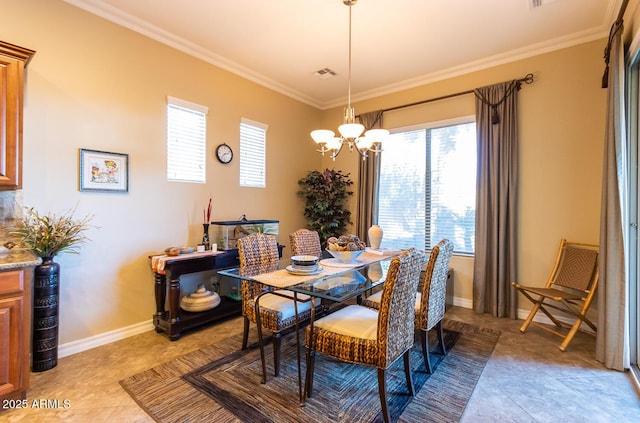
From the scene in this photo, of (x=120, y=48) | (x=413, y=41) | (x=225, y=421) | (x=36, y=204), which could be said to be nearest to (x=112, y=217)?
(x=36, y=204)

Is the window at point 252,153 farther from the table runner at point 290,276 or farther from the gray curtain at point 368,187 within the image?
the table runner at point 290,276

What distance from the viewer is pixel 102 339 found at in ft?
9.29

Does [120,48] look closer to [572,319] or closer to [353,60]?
[353,60]

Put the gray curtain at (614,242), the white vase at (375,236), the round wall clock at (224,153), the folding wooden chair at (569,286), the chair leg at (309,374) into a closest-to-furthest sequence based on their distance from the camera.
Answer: the chair leg at (309,374) → the gray curtain at (614,242) → the folding wooden chair at (569,286) → the white vase at (375,236) → the round wall clock at (224,153)

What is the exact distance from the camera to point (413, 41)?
3299 millimetres

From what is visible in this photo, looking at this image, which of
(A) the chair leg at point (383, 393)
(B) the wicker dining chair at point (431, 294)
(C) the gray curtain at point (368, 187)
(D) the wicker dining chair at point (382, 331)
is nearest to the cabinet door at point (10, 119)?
(D) the wicker dining chair at point (382, 331)

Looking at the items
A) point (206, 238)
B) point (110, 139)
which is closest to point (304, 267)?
point (206, 238)

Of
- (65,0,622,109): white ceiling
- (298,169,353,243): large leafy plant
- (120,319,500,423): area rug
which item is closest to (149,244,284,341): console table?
(120,319,500,423): area rug

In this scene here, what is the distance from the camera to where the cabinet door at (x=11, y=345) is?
187 centimetres

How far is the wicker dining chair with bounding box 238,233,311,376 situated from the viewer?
2.31 m

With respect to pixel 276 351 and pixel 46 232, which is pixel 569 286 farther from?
pixel 46 232

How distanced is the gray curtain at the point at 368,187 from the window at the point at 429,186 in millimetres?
135

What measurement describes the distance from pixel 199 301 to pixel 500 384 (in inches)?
110

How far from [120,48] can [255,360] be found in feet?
10.3
